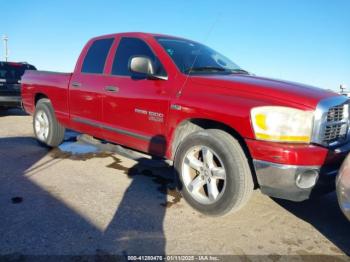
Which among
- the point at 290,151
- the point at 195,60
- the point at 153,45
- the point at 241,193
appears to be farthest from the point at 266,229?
the point at 153,45

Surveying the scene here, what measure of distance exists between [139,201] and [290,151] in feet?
5.62

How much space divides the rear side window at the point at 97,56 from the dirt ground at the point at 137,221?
4.84 ft

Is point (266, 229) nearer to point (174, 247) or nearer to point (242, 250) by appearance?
point (242, 250)

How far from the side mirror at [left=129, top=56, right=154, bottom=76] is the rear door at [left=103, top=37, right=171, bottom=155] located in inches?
5.4

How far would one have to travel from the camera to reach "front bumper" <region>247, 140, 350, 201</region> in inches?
114

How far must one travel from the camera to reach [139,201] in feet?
12.4

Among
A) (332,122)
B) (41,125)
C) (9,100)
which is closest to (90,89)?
(41,125)

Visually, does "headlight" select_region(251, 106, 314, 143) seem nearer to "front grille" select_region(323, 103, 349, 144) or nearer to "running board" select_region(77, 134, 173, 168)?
"front grille" select_region(323, 103, 349, 144)

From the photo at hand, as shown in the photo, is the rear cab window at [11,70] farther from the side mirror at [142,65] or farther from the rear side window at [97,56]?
the side mirror at [142,65]

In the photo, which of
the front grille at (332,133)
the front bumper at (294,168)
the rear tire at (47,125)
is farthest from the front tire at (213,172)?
the rear tire at (47,125)

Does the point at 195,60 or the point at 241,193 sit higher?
the point at 195,60

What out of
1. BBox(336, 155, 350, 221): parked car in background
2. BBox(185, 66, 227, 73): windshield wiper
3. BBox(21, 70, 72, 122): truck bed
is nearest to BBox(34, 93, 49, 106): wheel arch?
BBox(21, 70, 72, 122): truck bed

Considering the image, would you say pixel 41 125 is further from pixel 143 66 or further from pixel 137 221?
pixel 137 221

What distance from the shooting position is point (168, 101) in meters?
3.76
